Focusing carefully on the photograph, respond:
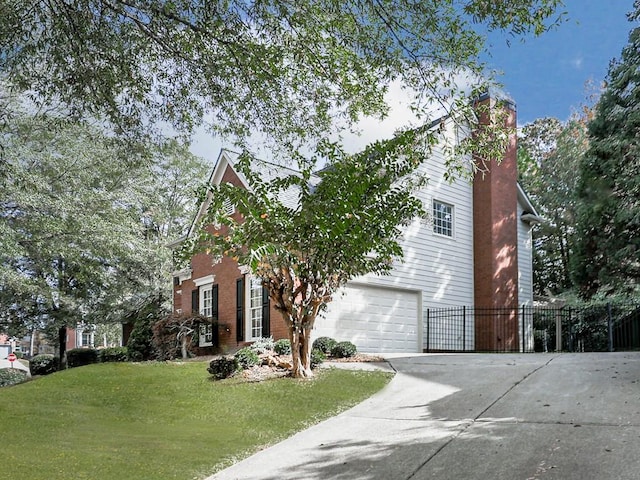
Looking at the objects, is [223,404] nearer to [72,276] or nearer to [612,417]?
[612,417]

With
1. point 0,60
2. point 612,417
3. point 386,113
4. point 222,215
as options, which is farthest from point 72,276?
point 612,417

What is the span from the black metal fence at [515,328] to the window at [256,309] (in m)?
4.85

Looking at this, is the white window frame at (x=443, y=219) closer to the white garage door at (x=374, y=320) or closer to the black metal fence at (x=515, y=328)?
the white garage door at (x=374, y=320)

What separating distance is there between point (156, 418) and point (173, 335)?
8.40m

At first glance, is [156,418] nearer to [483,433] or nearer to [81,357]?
[483,433]

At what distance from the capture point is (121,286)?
22953 mm

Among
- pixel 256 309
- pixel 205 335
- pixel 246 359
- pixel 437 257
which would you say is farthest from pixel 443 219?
pixel 246 359

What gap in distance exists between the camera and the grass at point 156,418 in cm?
692

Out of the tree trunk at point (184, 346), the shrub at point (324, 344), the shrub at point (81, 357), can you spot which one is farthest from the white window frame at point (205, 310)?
the shrub at point (81, 357)

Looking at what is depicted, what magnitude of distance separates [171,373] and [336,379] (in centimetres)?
425

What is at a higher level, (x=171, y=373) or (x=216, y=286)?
(x=216, y=286)

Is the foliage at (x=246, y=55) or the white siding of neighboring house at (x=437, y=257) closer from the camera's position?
the foliage at (x=246, y=55)

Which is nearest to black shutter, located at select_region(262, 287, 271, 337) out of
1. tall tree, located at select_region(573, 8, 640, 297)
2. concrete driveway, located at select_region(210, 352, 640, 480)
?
concrete driveway, located at select_region(210, 352, 640, 480)

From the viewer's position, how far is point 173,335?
18.1 meters
